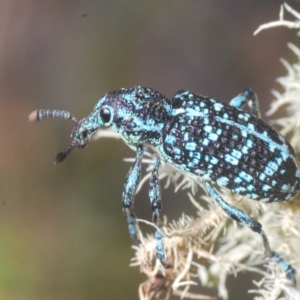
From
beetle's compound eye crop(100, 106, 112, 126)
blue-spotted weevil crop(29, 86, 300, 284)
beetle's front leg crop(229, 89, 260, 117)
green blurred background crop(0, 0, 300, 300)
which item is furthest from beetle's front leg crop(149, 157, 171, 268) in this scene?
green blurred background crop(0, 0, 300, 300)

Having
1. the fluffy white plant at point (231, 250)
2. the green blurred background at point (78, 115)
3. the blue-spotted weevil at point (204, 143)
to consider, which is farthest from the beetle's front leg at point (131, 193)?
the green blurred background at point (78, 115)

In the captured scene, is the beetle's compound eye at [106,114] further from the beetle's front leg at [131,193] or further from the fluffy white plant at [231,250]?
the fluffy white plant at [231,250]

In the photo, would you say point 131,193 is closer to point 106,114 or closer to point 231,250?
point 106,114

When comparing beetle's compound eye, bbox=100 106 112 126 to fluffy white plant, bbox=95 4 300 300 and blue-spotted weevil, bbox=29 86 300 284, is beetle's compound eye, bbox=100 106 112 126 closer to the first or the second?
blue-spotted weevil, bbox=29 86 300 284

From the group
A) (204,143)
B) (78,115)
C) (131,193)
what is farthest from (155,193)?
(78,115)

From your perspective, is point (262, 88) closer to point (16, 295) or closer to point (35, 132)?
point (35, 132)

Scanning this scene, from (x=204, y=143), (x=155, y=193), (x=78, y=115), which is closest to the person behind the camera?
(x=204, y=143)
